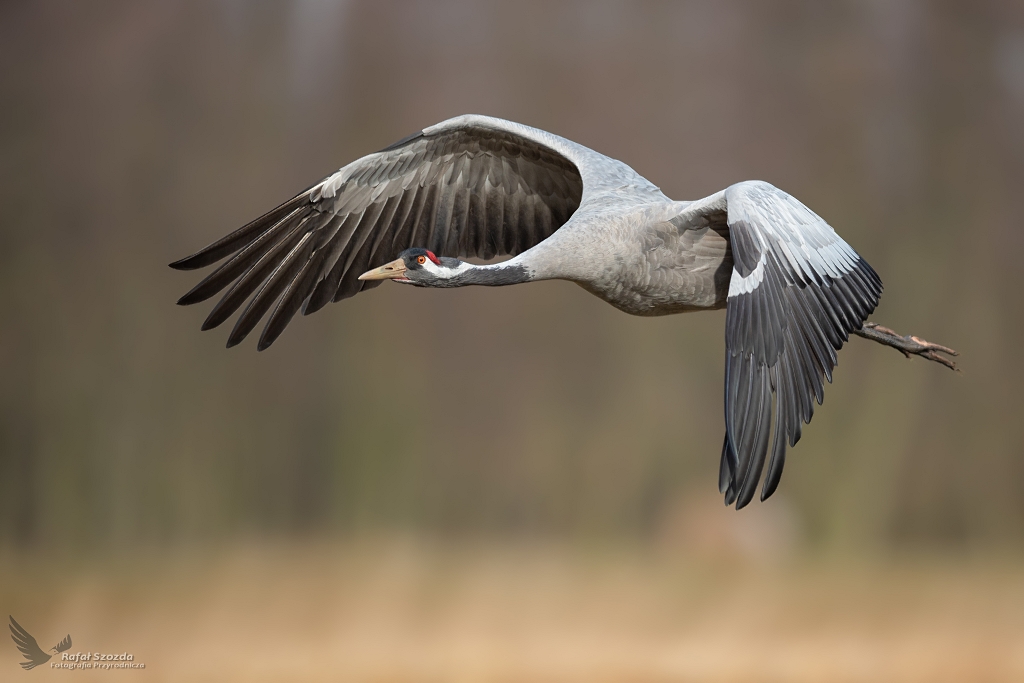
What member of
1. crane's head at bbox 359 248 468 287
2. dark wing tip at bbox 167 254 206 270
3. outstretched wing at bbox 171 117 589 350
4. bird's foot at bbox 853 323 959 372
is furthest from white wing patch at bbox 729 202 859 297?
dark wing tip at bbox 167 254 206 270

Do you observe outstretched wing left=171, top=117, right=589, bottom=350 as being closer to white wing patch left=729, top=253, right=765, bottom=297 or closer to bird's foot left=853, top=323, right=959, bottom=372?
white wing patch left=729, top=253, right=765, bottom=297

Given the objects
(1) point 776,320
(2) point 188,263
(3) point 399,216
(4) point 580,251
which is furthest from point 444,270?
(1) point 776,320

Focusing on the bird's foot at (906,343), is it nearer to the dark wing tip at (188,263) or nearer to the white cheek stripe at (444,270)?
→ the white cheek stripe at (444,270)

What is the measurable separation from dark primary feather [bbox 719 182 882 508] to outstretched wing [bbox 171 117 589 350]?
91 cm

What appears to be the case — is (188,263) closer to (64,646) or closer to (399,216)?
(399,216)

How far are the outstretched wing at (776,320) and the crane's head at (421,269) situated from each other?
0.81m

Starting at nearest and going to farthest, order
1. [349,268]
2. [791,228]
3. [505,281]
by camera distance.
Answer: [791,228] → [505,281] → [349,268]

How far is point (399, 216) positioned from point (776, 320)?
153 centimetres

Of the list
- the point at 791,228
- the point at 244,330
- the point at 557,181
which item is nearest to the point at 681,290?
the point at 791,228

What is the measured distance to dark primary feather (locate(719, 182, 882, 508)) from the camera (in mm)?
2010

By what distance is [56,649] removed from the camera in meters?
4.48

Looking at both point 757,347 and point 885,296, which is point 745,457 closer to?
point 757,347

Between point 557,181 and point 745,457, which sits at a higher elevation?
point 557,181

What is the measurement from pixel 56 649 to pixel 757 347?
415cm
